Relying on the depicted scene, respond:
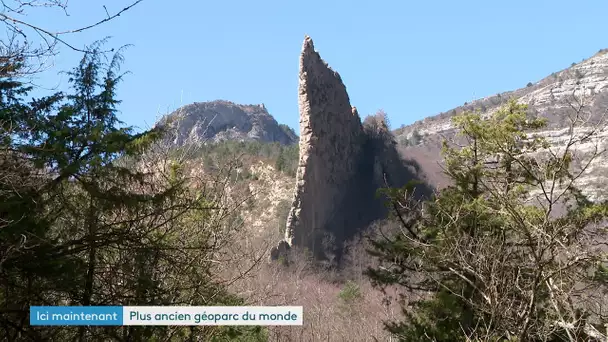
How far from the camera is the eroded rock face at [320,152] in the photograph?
52938mm

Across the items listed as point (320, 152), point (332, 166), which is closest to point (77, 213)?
point (320, 152)

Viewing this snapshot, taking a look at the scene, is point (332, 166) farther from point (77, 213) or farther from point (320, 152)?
point (77, 213)

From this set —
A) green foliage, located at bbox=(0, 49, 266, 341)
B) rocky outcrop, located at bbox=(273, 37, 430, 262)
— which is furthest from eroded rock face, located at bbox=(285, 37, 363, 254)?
green foliage, located at bbox=(0, 49, 266, 341)

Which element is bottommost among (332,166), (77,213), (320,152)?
(77,213)

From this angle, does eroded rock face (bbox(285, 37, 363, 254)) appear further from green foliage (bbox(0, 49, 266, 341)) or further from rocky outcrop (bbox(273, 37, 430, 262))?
green foliage (bbox(0, 49, 266, 341))

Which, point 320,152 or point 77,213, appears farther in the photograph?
point 320,152

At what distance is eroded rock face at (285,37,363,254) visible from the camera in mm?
52938

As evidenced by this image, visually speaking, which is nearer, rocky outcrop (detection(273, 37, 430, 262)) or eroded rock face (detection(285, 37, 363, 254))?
eroded rock face (detection(285, 37, 363, 254))

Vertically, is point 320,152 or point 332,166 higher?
point 320,152

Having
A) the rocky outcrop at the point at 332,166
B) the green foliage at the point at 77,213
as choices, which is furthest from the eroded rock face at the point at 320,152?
the green foliage at the point at 77,213

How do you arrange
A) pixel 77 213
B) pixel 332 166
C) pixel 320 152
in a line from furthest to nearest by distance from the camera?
pixel 332 166 → pixel 320 152 → pixel 77 213

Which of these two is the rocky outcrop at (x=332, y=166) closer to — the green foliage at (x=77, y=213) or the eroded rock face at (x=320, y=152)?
the eroded rock face at (x=320, y=152)

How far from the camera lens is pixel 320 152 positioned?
56812mm

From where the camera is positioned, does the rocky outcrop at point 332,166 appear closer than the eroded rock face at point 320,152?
No
